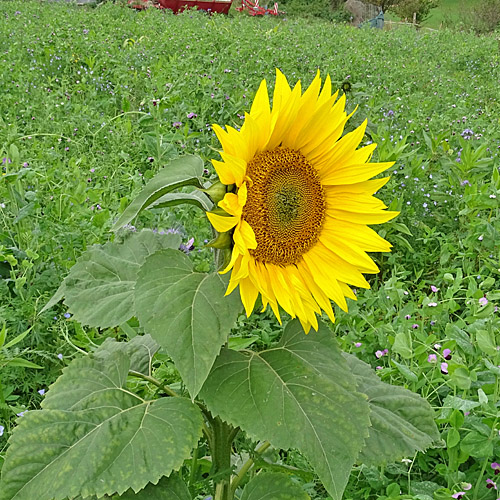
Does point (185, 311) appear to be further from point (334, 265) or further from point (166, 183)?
point (334, 265)

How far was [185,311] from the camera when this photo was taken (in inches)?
45.5

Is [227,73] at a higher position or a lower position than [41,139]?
higher

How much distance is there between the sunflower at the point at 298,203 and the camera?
1.13m

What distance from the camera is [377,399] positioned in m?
1.58

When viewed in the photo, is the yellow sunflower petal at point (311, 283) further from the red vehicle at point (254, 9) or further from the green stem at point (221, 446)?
the red vehicle at point (254, 9)

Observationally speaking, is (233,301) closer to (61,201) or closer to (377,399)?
(377,399)

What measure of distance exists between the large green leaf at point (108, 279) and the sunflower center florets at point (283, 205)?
0.38 meters

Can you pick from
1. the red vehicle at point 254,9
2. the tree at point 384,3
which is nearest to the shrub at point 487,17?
the tree at point 384,3

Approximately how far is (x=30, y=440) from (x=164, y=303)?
0.41m

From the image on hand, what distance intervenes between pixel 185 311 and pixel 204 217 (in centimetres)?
187

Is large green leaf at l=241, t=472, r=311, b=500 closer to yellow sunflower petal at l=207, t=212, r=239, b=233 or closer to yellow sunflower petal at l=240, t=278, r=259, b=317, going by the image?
yellow sunflower petal at l=240, t=278, r=259, b=317

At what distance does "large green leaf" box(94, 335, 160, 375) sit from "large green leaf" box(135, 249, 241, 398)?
40cm

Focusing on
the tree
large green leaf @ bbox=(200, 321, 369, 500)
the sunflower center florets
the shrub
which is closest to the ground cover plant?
the sunflower center florets

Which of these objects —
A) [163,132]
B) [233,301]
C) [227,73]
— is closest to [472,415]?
[233,301]
